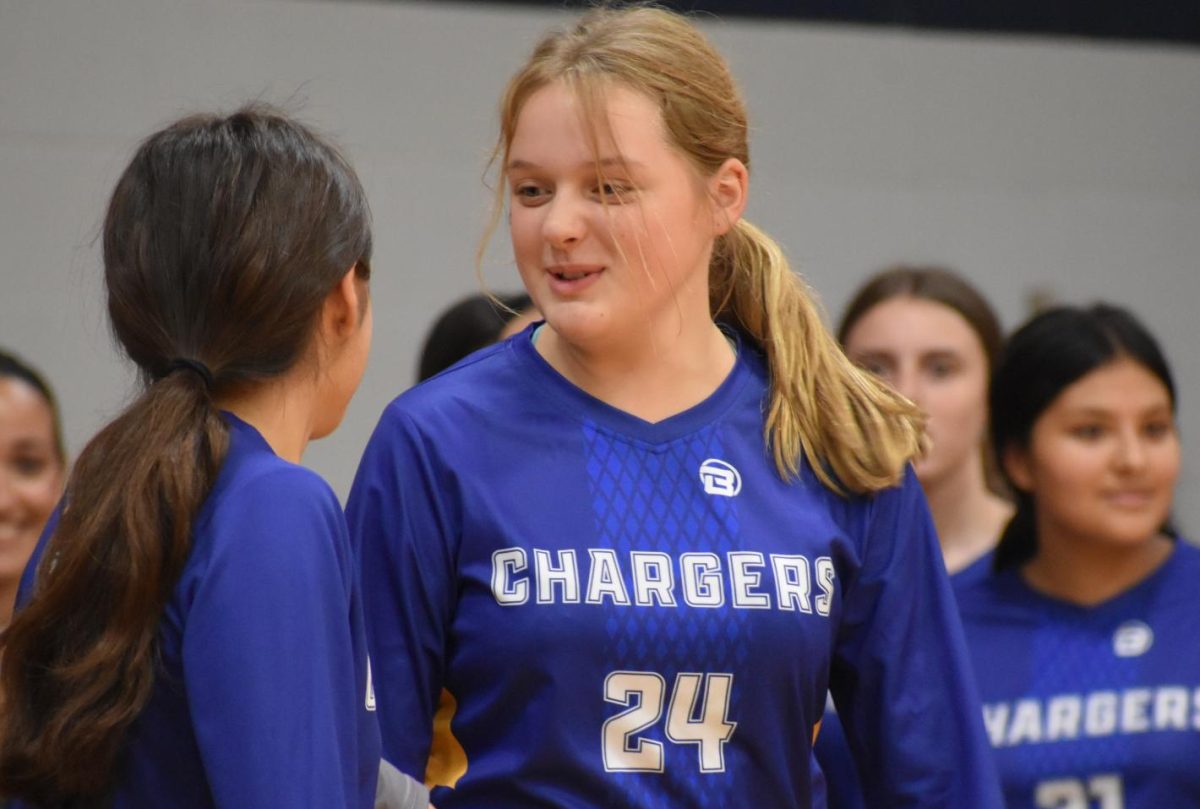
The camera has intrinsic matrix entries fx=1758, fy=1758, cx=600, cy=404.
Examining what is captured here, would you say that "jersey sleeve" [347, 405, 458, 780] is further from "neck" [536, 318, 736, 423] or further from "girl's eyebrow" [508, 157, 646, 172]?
"girl's eyebrow" [508, 157, 646, 172]

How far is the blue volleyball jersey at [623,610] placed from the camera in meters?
1.90

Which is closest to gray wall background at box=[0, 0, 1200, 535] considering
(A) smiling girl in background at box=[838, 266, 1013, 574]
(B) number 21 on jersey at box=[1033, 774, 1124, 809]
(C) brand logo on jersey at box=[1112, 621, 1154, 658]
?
(A) smiling girl in background at box=[838, 266, 1013, 574]

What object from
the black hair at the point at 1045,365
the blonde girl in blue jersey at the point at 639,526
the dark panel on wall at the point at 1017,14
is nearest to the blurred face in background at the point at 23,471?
the blonde girl in blue jersey at the point at 639,526

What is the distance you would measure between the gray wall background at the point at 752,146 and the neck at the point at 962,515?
1224mm

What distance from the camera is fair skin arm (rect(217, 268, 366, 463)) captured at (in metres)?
1.63

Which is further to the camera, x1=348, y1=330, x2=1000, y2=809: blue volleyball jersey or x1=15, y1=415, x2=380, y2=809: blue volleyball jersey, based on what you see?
x1=348, y1=330, x2=1000, y2=809: blue volleyball jersey

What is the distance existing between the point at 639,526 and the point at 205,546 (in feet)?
1.95

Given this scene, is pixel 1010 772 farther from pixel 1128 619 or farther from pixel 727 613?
pixel 727 613

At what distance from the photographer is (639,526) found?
197 centimetres

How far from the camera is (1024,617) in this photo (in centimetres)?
291

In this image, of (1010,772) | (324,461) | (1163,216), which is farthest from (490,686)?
(1163,216)

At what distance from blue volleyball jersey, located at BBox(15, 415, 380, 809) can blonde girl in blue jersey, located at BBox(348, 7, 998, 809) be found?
0.37 m

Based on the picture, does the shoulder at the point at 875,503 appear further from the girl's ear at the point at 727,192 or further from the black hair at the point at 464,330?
the black hair at the point at 464,330

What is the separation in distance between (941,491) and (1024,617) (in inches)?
24.4
